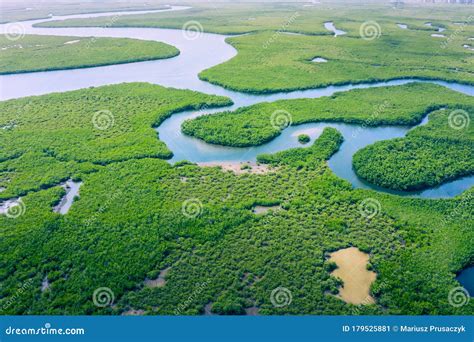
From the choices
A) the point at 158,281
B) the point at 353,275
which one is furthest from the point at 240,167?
the point at 353,275

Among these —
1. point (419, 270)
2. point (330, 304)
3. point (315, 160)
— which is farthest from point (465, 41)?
point (330, 304)

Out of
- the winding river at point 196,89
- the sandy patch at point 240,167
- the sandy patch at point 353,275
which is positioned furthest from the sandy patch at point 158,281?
the winding river at point 196,89

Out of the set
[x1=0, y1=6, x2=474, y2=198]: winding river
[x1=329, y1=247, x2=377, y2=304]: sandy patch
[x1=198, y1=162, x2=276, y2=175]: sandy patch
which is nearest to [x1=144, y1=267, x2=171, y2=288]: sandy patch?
[x1=329, y1=247, x2=377, y2=304]: sandy patch

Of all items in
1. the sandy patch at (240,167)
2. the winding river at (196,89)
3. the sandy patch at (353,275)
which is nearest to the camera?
the sandy patch at (353,275)

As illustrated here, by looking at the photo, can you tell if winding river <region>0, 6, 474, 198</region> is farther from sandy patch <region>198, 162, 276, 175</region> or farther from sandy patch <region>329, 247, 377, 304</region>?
Answer: sandy patch <region>329, 247, 377, 304</region>

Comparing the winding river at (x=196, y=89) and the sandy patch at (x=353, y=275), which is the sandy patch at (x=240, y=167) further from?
the sandy patch at (x=353, y=275)

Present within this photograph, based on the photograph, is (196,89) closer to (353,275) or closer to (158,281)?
(158,281)
